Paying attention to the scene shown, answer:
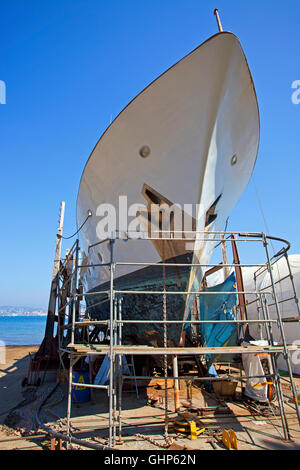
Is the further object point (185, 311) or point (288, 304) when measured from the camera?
point (288, 304)

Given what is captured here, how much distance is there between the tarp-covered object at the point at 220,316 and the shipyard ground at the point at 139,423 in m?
1.41

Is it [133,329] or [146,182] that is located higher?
[146,182]

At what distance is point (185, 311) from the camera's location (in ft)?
16.2

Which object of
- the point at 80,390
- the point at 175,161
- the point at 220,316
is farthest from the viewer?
the point at 220,316

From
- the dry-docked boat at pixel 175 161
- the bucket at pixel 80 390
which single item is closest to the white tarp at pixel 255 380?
the dry-docked boat at pixel 175 161

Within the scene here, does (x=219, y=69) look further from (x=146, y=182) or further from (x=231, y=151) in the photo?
(x=146, y=182)

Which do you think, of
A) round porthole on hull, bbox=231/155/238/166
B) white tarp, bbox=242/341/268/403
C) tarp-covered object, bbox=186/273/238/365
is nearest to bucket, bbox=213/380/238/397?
white tarp, bbox=242/341/268/403

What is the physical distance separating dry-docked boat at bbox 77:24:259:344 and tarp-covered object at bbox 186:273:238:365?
2044 millimetres

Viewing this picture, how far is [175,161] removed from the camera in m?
4.58

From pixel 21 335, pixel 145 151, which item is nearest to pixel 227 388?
pixel 145 151

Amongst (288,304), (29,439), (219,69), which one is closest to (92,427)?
(29,439)

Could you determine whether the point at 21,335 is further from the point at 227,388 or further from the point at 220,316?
the point at 227,388

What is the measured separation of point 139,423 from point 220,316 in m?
3.59
